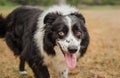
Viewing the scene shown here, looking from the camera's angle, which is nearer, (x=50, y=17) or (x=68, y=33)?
(x=68, y=33)

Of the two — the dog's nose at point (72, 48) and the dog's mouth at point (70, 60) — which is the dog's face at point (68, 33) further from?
the dog's mouth at point (70, 60)

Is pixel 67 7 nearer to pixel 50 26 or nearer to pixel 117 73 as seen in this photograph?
pixel 50 26

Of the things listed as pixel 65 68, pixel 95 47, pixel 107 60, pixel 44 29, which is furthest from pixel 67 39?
pixel 95 47

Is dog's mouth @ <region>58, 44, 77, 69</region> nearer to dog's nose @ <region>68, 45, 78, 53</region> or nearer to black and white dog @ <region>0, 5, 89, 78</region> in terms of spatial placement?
black and white dog @ <region>0, 5, 89, 78</region>

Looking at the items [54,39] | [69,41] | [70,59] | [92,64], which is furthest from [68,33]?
[92,64]

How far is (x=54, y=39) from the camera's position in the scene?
17.7 ft

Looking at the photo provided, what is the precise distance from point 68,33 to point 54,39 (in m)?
0.25

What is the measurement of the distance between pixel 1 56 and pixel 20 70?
1858 mm

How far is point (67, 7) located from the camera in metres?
5.89

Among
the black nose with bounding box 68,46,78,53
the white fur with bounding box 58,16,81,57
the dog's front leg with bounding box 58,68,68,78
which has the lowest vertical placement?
the dog's front leg with bounding box 58,68,68,78

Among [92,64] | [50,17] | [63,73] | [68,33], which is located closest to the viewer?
[68,33]

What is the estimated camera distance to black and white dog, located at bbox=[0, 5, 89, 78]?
5316 millimetres

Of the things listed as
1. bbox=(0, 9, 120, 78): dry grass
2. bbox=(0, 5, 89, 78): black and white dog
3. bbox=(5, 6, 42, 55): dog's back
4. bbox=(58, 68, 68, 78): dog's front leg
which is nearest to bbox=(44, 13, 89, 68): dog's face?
bbox=(0, 5, 89, 78): black and white dog

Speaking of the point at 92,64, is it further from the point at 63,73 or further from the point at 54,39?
the point at 54,39
